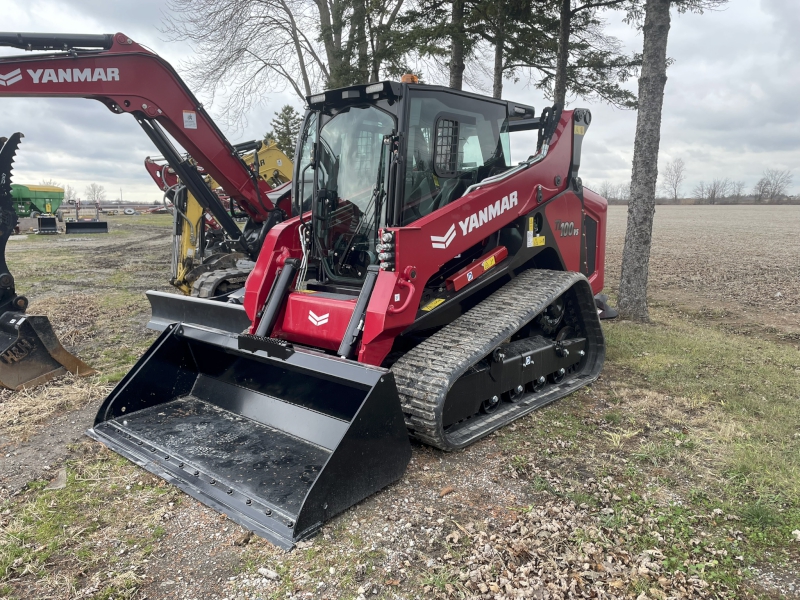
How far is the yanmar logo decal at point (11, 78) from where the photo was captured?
505cm

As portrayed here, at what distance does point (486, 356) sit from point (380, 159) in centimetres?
167

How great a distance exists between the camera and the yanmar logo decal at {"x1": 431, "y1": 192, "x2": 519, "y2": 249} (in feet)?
13.8

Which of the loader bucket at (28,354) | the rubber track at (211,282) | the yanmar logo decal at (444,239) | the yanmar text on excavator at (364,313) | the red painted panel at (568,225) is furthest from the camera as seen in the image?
the rubber track at (211,282)

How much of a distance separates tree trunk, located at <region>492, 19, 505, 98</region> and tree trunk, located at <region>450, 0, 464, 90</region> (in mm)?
875

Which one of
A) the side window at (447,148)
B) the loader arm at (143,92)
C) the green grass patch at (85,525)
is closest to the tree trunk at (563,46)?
the loader arm at (143,92)

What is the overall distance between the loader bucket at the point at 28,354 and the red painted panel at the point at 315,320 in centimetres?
238

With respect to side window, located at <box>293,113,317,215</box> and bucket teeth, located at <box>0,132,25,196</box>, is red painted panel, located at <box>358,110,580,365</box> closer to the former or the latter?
side window, located at <box>293,113,317,215</box>

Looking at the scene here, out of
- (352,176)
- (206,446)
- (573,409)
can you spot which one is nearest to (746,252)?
(573,409)

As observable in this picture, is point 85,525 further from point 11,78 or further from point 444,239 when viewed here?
point 11,78

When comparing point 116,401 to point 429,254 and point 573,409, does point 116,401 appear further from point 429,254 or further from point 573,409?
point 573,409

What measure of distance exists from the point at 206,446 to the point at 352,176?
2289mm

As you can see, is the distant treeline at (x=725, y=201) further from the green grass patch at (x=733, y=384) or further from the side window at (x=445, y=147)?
the side window at (x=445, y=147)

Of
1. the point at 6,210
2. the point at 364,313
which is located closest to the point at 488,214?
the point at 364,313

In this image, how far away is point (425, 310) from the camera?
4.26 metres
